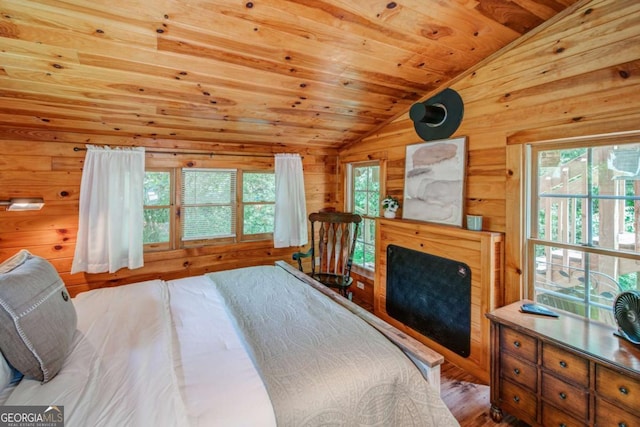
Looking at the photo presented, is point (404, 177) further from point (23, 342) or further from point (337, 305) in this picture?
point (23, 342)

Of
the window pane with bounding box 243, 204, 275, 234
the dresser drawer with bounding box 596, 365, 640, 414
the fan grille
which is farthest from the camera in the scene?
the window pane with bounding box 243, 204, 275, 234

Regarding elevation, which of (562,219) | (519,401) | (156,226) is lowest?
(519,401)

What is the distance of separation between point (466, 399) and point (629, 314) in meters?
1.11

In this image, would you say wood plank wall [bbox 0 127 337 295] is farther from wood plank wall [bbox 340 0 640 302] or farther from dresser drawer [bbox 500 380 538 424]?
→ dresser drawer [bbox 500 380 538 424]

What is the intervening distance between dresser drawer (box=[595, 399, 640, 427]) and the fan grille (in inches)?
13.3

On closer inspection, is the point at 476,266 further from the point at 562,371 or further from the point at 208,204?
the point at 208,204

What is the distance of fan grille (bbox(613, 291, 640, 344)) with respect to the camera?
4.72 ft

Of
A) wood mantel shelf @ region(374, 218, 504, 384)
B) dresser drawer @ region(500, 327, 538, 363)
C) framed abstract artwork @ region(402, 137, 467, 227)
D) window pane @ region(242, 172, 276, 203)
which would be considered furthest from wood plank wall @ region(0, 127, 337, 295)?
dresser drawer @ region(500, 327, 538, 363)

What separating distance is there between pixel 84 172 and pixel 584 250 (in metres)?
3.97

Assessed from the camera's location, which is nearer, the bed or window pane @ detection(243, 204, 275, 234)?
the bed

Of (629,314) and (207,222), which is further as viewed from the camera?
(207,222)

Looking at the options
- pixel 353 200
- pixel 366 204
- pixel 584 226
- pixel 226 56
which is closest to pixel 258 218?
pixel 353 200

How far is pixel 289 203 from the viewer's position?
143 inches

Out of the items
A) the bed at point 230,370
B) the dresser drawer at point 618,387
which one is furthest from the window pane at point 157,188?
the dresser drawer at point 618,387
